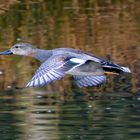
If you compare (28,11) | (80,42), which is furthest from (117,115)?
(28,11)

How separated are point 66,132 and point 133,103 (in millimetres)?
1442

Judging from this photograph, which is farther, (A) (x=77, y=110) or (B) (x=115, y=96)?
(B) (x=115, y=96)

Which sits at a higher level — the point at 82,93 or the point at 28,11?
the point at 28,11

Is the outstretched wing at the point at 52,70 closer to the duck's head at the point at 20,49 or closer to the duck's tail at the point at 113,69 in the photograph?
the duck's tail at the point at 113,69

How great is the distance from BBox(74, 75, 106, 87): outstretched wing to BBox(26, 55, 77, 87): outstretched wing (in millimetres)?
711

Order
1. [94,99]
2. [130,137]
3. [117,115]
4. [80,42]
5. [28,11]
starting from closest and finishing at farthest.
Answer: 1. [130,137]
2. [117,115]
3. [94,99]
4. [80,42]
5. [28,11]

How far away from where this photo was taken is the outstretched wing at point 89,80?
8.97m

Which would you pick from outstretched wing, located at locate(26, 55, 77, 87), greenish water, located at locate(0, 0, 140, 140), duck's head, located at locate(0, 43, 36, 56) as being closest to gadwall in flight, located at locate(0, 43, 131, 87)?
outstretched wing, located at locate(26, 55, 77, 87)

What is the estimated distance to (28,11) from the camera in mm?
18094

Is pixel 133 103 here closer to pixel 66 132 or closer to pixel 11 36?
pixel 66 132

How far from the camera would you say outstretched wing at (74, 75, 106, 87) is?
29.4ft

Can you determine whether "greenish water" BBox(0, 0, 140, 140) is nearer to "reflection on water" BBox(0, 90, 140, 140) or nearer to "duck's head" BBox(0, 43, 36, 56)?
"reflection on water" BBox(0, 90, 140, 140)

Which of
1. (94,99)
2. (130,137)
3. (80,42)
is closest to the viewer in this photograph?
(130,137)

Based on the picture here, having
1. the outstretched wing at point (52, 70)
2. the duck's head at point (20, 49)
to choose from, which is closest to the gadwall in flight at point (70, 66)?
the outstretched wing at point (52, 70)
